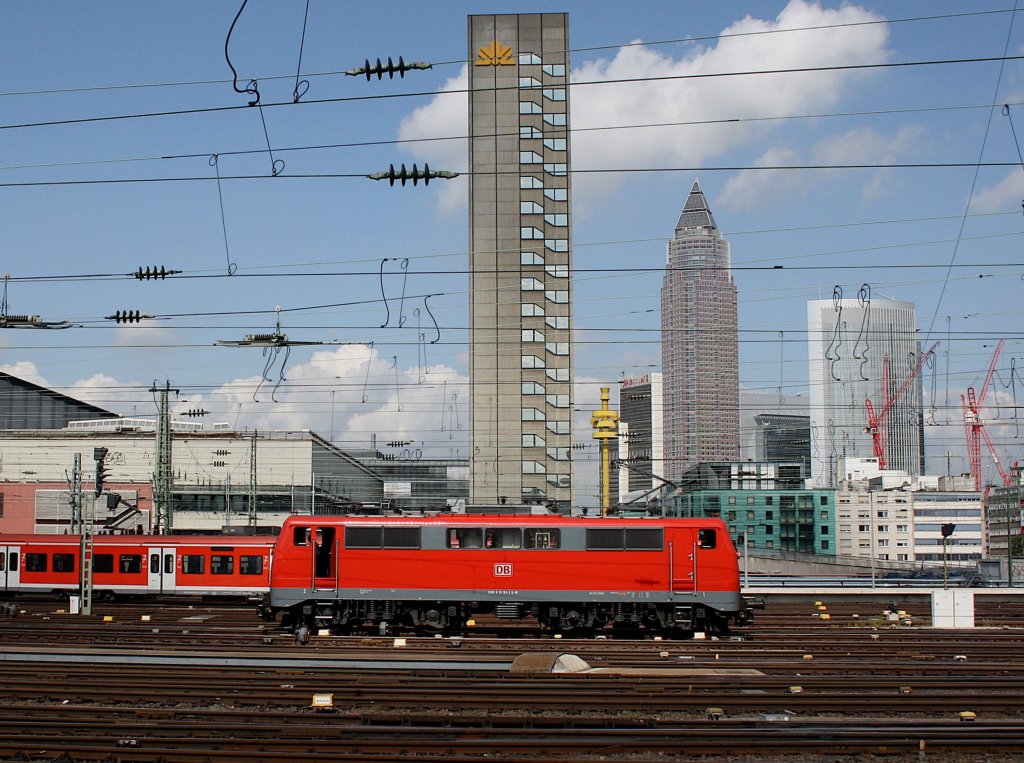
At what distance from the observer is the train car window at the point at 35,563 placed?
156ft

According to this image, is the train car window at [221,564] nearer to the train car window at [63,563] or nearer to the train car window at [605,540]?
the train car window at [63,563]

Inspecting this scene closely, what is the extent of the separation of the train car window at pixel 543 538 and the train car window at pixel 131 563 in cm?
2223

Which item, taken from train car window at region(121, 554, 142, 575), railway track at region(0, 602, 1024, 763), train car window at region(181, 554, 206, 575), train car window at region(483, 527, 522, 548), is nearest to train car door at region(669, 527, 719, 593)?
railway track at region(0, 602, 1024, 763)

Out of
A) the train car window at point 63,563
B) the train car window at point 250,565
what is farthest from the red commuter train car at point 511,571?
the train car window at point 63,563

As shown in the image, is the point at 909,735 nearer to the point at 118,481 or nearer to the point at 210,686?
the point at 210,686

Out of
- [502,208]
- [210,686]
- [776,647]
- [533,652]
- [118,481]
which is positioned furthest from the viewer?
[118,481]

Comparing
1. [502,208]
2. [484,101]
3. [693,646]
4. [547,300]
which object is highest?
[484,101]

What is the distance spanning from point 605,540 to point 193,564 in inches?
860

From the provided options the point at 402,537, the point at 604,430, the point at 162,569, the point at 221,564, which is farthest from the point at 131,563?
the point at 604,430

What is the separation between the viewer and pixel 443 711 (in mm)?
19500

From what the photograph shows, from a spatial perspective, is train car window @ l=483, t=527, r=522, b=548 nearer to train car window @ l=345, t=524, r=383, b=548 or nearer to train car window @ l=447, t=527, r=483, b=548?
train car window @ l=447, t=527, r=483, b=548

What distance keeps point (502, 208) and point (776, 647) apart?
4168 cm

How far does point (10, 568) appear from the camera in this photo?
157ft

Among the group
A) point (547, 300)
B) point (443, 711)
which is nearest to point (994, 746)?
point (443, 711)
